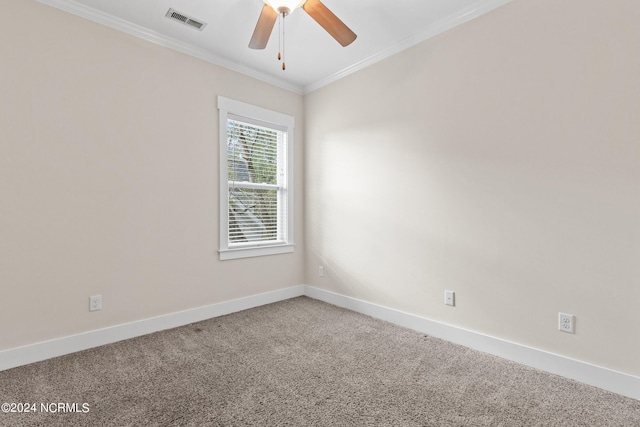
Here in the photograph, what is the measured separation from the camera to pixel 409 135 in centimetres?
292

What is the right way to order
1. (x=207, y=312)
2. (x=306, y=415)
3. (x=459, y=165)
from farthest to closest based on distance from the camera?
(x=207, y=312) < (x=459, y=165) < (x=306, y=415)

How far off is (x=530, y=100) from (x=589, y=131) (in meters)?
0.42

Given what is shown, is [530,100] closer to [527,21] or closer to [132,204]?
[527,21]

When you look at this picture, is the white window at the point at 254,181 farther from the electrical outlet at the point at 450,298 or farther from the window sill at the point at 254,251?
the electrical outlet at the point at 450,298

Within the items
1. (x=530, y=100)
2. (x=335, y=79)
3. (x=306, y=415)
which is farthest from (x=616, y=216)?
(x=335, y=79)

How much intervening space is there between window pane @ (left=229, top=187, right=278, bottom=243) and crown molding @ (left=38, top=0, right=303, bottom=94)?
4.23ft

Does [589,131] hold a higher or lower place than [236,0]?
lower

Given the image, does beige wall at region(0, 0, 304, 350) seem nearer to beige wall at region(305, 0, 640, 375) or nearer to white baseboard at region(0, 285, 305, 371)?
white baseboard at region(0, 285, 305, 371)

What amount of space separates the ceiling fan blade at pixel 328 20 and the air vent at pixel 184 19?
113cm

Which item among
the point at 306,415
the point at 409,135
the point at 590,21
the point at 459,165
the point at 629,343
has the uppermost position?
the point at 590,21

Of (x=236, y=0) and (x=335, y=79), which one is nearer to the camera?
(x=236, y=0)

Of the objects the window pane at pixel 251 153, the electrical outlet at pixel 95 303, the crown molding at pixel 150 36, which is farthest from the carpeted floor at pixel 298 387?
the crown molding at pixel 150 36

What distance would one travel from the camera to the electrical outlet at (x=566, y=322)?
6.72ft

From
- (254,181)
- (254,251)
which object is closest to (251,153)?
(254,181)
